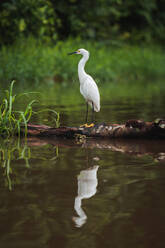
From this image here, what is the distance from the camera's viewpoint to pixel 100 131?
4465mm

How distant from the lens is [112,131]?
4391 millimetres

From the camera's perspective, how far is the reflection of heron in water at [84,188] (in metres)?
2.03

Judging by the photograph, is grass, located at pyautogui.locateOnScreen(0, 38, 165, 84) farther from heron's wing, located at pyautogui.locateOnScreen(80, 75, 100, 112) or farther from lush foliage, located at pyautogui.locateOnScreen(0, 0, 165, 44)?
heron's wing, located at pyautogui.locateOnScreen(80, 75, 100, 112)

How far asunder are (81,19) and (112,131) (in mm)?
17168

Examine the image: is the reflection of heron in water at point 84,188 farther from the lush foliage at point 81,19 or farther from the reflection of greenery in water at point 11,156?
the lush foliage at point 81,19

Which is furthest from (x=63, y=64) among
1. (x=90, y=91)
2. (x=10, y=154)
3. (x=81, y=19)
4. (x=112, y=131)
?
(x=10, y=154)

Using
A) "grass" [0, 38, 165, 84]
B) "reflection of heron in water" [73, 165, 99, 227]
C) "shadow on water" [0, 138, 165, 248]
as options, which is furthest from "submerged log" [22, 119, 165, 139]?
"grass" [0, 38, 165, 84]

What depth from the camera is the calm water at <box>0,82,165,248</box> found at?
182cm

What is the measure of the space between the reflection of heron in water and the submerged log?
1263mm

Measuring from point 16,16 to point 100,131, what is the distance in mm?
12781

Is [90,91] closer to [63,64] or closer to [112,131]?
[112,131]

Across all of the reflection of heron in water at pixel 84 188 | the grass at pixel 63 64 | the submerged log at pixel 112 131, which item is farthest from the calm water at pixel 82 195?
the grass at pixel 63 64

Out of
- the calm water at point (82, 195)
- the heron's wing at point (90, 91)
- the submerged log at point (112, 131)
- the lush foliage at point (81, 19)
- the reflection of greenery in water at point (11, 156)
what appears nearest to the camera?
the calm water at point (82, 195)

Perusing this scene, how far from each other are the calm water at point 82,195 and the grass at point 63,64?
8022 millimetres
